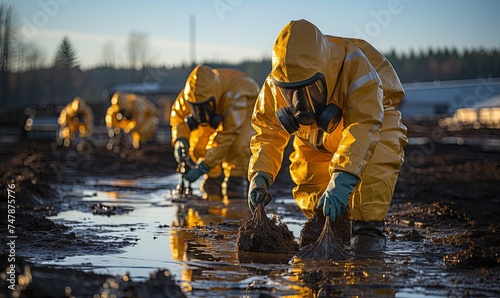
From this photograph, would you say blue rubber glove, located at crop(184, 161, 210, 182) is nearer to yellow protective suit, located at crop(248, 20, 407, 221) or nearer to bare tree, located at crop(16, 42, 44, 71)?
yellow protective suit, located at crop(248, 20, 407, 221)

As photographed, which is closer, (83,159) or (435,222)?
(435,222)

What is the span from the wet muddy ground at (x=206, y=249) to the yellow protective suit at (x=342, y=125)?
2.27 ft

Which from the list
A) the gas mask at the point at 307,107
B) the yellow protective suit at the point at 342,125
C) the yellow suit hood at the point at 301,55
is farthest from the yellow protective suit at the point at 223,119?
the yellow suit hood at the point at 301,55

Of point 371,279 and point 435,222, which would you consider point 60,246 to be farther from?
point 435,222

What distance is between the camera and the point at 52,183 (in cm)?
1568

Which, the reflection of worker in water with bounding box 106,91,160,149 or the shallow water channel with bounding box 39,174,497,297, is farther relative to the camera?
the reflection of worker in water with bounding box 106,91,160,149

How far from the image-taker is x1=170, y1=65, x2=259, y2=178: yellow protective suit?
12.7 metres

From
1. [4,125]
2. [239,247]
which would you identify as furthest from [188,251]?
[4,125]

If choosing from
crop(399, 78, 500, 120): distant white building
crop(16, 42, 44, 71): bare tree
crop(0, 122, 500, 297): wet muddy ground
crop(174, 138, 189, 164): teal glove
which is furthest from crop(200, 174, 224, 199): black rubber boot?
crop(399, 78, 500, 120): distant white building

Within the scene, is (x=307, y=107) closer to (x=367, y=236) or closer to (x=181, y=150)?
(x=367, y=236)

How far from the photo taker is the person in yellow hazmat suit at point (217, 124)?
1277 centimetres

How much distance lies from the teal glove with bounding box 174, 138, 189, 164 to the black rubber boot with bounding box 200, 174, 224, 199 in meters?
0.84

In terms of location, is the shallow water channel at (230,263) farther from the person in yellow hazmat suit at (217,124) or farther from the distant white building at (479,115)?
the distant white building at (479,115)

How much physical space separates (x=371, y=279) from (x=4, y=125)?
5456cm
